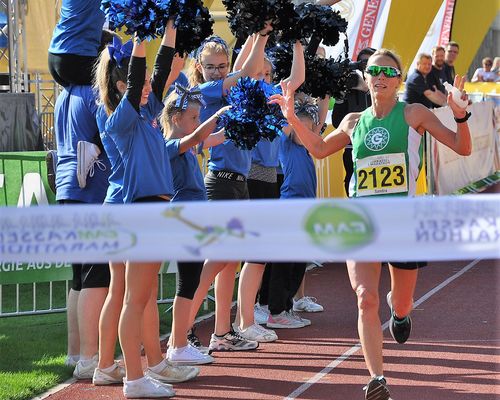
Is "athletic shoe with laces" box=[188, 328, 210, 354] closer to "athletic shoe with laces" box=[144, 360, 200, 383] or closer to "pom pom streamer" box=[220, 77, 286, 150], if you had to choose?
"athletic shoe with laces" box=[144, 360, 200, 383]

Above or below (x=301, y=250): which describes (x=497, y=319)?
below

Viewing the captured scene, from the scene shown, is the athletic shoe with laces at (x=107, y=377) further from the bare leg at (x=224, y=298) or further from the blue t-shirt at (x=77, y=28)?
the blue t-shirt at (x=77, y=28)

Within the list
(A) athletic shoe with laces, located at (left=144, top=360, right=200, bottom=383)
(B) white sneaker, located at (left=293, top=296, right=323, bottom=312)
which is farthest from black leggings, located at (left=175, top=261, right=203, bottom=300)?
(B) white sneaker, located at (left=293, top=296, right=323, bottom=312)

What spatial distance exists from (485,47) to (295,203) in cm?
3716

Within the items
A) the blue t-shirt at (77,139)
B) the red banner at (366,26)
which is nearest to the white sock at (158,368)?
the blue t-shirt at (77,139)

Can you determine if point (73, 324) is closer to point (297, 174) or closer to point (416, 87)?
point (297, 174)

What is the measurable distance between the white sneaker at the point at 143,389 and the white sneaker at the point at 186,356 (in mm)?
643

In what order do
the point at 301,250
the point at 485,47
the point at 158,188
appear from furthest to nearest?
the point at 485,47, the point at 158,188, the point at 301,250

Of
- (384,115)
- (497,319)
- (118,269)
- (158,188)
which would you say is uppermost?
(384,115)

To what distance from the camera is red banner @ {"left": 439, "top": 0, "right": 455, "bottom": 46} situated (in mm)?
22000

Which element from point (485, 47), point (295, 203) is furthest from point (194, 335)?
point (485, 47)

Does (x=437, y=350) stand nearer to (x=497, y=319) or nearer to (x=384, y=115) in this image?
(x=497, y=319)

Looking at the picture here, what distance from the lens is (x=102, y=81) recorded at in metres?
5.84

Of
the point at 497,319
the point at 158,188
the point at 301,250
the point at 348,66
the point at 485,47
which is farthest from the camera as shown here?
the point at 485,47
